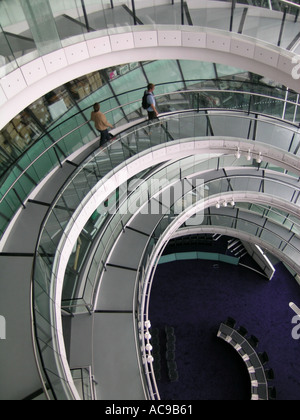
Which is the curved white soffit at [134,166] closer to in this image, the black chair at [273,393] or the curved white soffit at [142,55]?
the curved white soffit at [142,55]

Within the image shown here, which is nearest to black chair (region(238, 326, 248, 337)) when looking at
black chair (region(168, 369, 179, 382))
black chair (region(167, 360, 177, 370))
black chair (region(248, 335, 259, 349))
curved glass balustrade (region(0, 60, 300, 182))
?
black chair (region(248, 335, 259, 349))

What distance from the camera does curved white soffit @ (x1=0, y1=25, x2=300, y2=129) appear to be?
9680 millimetres

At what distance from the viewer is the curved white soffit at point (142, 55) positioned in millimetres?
9680

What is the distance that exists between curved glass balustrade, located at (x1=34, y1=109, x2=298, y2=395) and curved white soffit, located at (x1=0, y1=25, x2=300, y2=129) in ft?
8.71

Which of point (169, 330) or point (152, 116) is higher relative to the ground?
point (152, 116)

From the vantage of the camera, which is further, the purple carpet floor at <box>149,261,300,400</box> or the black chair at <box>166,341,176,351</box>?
the black chair at <box>166,341,176,351</box>

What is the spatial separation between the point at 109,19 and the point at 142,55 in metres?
1.39

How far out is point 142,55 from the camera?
11570mm

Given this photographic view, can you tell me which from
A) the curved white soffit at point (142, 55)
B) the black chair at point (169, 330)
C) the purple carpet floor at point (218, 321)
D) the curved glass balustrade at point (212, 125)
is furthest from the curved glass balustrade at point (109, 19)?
the purple carpet floor at point (218, 321)

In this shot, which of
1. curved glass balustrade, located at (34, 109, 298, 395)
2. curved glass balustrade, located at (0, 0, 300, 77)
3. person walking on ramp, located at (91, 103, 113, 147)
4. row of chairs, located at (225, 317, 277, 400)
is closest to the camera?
curved glass balustrade, located at (34, 109, 298, 395)

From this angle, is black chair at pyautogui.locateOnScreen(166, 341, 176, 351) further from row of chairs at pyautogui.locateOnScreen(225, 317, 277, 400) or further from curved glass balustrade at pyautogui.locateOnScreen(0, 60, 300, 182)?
curved glass balustrade at pyautogui.locateOnScreen(0, 60, 300, 182)

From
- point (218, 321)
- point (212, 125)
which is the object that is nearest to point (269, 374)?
point (218, 321)

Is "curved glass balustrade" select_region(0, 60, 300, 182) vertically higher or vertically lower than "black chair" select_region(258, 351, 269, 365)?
higher

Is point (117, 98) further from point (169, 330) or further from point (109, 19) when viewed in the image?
point (169, 330)
